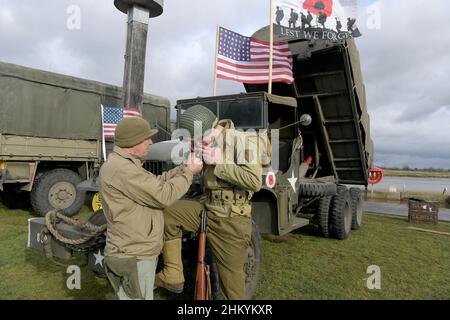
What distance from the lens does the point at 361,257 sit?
4.90 m

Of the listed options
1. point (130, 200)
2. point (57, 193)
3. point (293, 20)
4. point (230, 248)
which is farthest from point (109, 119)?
point (130, 200)

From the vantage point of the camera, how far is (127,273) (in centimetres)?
188

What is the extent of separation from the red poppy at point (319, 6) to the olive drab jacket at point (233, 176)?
357 centimetres

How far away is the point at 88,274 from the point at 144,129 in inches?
98.8

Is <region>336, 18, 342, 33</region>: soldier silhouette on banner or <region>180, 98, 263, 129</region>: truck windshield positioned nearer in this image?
<region>180, 98, 263, 129</region>: truck windshield

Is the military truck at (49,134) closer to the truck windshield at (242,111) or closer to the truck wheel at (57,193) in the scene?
the truck wheel at (57,193)

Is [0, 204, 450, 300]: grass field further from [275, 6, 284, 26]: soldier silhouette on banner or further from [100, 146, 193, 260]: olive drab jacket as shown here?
[275, 6, 284, 26]: soldier silhouette on banner

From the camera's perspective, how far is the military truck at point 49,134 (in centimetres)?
619

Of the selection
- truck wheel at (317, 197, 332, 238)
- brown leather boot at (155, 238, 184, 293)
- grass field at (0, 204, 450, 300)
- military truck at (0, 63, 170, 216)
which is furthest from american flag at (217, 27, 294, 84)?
brown leather boot at (155, 238, 184, 293)

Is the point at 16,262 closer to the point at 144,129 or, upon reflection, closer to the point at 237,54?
the point at 144,129

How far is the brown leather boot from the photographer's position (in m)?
2.62

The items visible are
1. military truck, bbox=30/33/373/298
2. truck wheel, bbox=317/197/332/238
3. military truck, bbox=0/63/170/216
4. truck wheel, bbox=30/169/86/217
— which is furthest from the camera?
truck wheel, bbox=30/169/86/217

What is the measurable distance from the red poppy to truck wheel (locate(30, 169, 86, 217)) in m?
4.75
